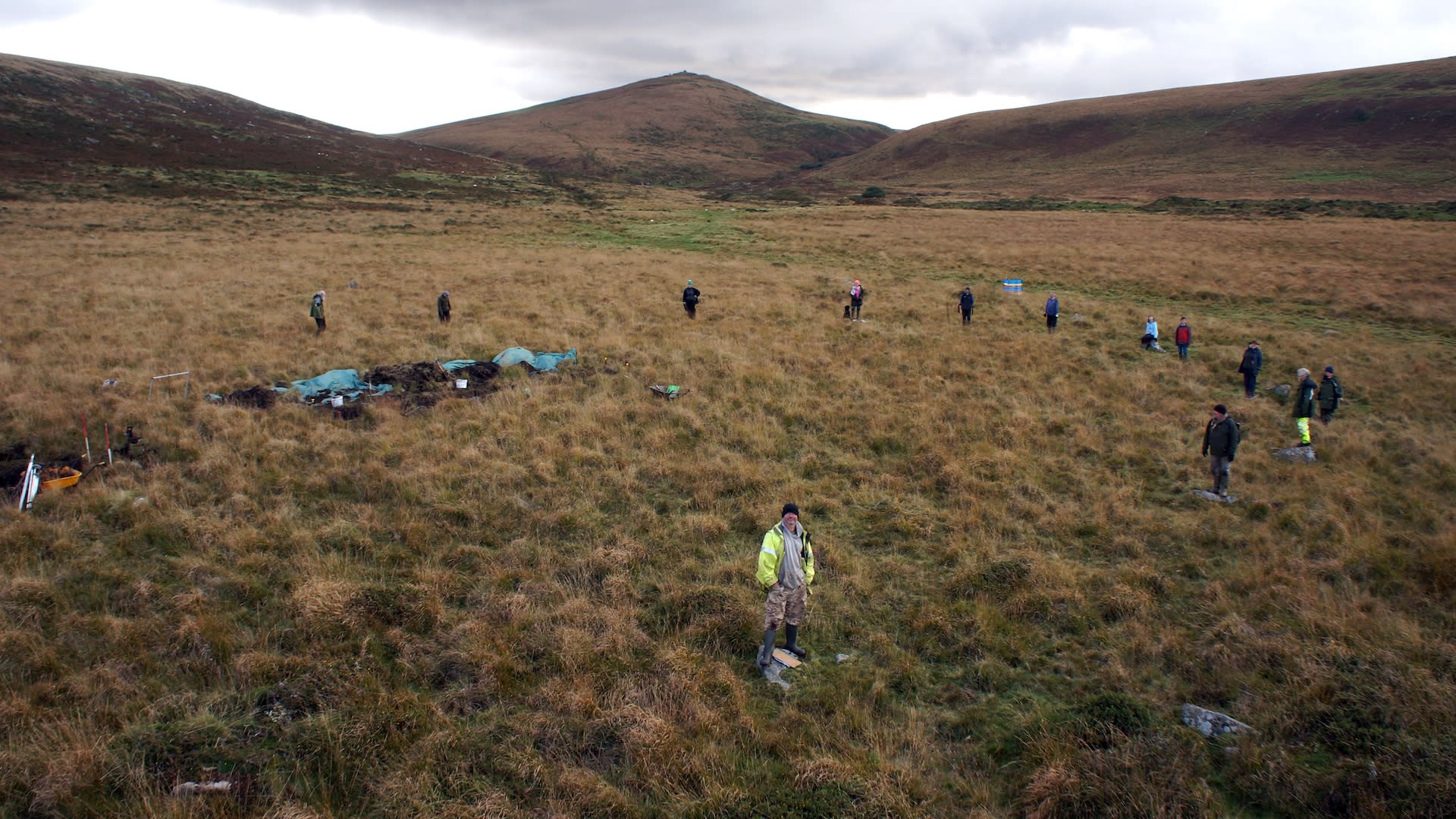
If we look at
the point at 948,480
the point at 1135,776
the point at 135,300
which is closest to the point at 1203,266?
the point at 948,480

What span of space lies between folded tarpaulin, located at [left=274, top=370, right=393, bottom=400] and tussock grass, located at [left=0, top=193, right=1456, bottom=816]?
1.09 meters

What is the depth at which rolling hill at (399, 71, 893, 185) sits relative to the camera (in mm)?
116312

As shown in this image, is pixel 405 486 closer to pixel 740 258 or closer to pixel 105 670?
pixel 105 670

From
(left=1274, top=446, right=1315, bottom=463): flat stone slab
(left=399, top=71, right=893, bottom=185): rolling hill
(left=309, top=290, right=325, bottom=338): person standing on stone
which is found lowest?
(left=1274, top=446, right=1315, bottom=463): flat stone slab

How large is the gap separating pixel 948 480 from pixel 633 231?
40.5 metres

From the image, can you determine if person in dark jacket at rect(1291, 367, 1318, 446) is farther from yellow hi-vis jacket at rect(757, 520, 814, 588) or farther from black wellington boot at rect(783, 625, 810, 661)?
yellow hi-vis jacket at rect(757, 520, 814, 588)

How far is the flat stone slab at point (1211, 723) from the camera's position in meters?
5.76

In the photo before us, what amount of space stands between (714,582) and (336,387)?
10779 mm

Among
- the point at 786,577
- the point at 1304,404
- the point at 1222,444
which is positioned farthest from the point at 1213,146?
the point at 786,577

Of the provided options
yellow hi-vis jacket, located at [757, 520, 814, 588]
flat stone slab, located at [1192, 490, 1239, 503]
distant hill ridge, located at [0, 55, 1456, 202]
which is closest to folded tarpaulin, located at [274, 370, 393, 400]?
yellow hi-vis jacket, located at [757, 520, 814, 588]

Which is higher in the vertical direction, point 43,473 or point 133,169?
→ point 133,169

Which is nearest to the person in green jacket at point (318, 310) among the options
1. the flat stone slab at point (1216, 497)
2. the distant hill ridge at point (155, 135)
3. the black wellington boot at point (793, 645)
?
the black wellington boot at point (793, 645)

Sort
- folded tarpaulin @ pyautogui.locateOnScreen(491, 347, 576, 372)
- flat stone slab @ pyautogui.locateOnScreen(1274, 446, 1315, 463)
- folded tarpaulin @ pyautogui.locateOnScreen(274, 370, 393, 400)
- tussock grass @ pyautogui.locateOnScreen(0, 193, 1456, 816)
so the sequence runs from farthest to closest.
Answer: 1. folded tarpaulin @ pyautogui.locateOnScreen(491, 347, 576, 372)
2. folded tarpaulin @ pyautogui.locateOnScreen(274, 370, 393, 400)
3. flat stone slab @ pyautogui.locateOnScreen(1274, 446, 1315, 463)
4. tussock grass @ pyautogui.locateOnScreen(0, 193, 1456, 816)

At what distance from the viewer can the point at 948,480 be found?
36.3 feet
